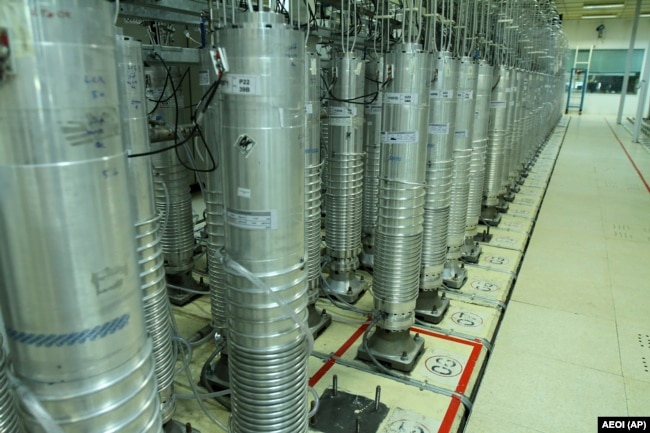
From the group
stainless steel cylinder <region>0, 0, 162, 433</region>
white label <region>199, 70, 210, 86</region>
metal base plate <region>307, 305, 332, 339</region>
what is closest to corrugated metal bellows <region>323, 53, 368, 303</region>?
→ metal base plate <region>307, 305, 332, 339</region>

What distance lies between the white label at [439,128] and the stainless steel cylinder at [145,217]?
1.64 meters

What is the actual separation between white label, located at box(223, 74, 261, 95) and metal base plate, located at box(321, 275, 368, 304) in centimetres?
210

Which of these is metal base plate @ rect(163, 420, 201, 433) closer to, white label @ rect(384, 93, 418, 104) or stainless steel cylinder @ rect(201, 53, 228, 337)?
stainless steel cylinder @ rect(201, 53, 228, 337)

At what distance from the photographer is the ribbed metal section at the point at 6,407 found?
978mm

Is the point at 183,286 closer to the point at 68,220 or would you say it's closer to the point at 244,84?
the point at 244,84

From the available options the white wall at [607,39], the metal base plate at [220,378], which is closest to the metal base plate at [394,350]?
the metal base plate at [220,378]

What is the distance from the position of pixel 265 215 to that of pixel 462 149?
2.31 m

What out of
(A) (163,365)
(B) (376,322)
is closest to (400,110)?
(B) (376,322)

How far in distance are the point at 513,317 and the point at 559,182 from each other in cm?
482

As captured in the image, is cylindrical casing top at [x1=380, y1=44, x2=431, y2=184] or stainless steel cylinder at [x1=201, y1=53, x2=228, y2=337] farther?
cylindrical casing top at [x1=380, y1=44, x2=431, y2=184]

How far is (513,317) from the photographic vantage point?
320 cm

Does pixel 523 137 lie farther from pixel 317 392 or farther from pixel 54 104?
pixel 54 104

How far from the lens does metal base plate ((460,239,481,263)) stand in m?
4.05

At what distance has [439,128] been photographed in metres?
2.77
